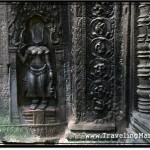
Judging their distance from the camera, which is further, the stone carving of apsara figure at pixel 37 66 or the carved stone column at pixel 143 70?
the stone carving of apsara figure at pixel 37 66

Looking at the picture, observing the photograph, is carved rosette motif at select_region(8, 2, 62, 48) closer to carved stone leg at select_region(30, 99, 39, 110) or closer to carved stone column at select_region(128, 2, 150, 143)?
carved stone leg at select_region(30, 99, 39, 110)

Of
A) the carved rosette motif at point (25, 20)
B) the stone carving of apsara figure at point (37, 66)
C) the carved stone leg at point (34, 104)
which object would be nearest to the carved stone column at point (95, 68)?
the carved rosette motif at point (25, 20)

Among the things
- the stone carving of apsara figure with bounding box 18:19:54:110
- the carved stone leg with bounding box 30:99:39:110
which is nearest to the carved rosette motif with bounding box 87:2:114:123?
the stone carving of apsara figure with bounding box 18:19:54:110

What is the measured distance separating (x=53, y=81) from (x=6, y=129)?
2.23 feet

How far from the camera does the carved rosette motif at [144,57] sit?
12.1 feet

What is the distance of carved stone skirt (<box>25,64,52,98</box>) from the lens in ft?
13.4

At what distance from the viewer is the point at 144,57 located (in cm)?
373

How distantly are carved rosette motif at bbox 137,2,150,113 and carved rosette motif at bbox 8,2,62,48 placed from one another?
82cm

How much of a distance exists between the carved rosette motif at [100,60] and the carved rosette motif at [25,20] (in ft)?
1.02

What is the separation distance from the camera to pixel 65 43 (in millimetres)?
4094

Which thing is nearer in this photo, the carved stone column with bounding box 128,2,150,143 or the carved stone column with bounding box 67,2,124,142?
the carved stone column with bounding box 128,2,150,143

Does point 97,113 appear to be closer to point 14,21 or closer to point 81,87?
point 81,87

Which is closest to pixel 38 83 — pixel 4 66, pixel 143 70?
pixel 4 66

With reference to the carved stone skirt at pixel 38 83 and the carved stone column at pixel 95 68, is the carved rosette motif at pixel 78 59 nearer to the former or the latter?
the carved stone column at pixel 95 68
